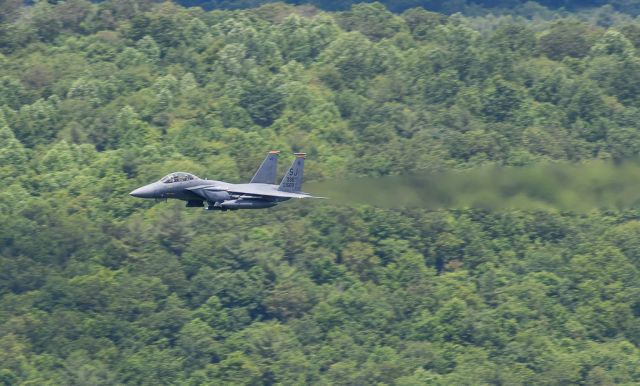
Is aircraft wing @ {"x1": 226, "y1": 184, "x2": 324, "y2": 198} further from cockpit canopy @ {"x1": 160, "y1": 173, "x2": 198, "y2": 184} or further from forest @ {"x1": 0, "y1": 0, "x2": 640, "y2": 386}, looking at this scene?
forest @ {"x1": 0, "y1": 0, "x2": 640, "y2": 386}

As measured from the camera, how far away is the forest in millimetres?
123312

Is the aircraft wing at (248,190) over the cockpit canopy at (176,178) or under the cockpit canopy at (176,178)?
under

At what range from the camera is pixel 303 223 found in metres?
141

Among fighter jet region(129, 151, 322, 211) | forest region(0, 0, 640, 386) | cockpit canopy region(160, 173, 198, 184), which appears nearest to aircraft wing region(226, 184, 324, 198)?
fighter jet region(129, 151, 322, 211)

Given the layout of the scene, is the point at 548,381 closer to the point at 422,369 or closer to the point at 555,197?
the point at 422,369

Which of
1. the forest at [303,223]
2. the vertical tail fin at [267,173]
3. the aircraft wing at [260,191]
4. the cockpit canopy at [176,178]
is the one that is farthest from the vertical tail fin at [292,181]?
the forest at [303,223]

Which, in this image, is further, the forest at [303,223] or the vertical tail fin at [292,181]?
the forest at [303,223]

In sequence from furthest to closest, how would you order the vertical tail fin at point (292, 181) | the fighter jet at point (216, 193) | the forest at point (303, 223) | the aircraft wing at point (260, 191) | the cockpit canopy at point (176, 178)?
the forest at point (303, 223), the vertical tail fin at point (292, 181), the cockpit canopy at point (176, 178), the fighter jet at point (216, 193), the aircraft wing at point (260, 191)

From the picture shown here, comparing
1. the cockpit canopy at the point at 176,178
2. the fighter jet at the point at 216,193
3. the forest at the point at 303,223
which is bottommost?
the forest at the point at 303,223

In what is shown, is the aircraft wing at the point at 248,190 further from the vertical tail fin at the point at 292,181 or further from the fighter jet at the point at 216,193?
the vertical tail fin at the point at 292,181

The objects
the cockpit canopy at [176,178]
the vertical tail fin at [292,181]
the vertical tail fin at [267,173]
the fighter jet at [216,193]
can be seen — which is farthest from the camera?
the vertical tail fin at [267,173]

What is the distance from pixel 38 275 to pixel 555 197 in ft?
200

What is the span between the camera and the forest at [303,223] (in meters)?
123

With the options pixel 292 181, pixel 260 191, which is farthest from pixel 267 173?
pixel 260 191
